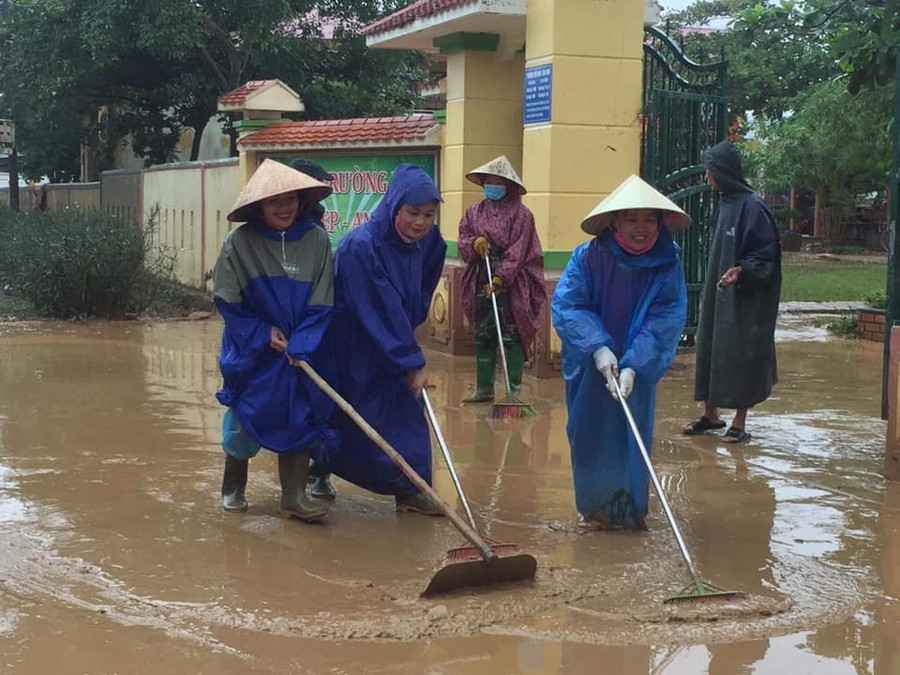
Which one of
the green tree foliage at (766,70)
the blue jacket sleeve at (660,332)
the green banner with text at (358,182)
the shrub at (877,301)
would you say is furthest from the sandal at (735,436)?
the green tree foliage at (766,70)

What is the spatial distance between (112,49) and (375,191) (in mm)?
8484

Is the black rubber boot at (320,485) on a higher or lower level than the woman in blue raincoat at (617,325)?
lower

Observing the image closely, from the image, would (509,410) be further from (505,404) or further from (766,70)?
(766,70)

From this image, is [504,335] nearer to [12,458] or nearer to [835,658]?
[12,458]

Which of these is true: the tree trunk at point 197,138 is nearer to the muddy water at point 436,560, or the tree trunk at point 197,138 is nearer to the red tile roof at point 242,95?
the red tile roof at point 242,95

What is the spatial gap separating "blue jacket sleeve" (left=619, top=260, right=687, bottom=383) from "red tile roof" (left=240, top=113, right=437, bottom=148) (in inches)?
230

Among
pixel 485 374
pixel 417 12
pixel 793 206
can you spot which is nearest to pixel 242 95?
pixel 417 12

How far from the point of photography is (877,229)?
2845 cm

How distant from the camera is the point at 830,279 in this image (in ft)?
62.6

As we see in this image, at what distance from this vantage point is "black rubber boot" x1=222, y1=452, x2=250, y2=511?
17.5ft

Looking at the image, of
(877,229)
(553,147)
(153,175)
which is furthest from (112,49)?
(877,229)

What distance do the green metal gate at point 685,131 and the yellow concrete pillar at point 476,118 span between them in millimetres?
1290

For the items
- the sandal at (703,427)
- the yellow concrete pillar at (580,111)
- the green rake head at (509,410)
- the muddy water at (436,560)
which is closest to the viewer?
the muddy water at (436,560)

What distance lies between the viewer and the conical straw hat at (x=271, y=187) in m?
5.05
